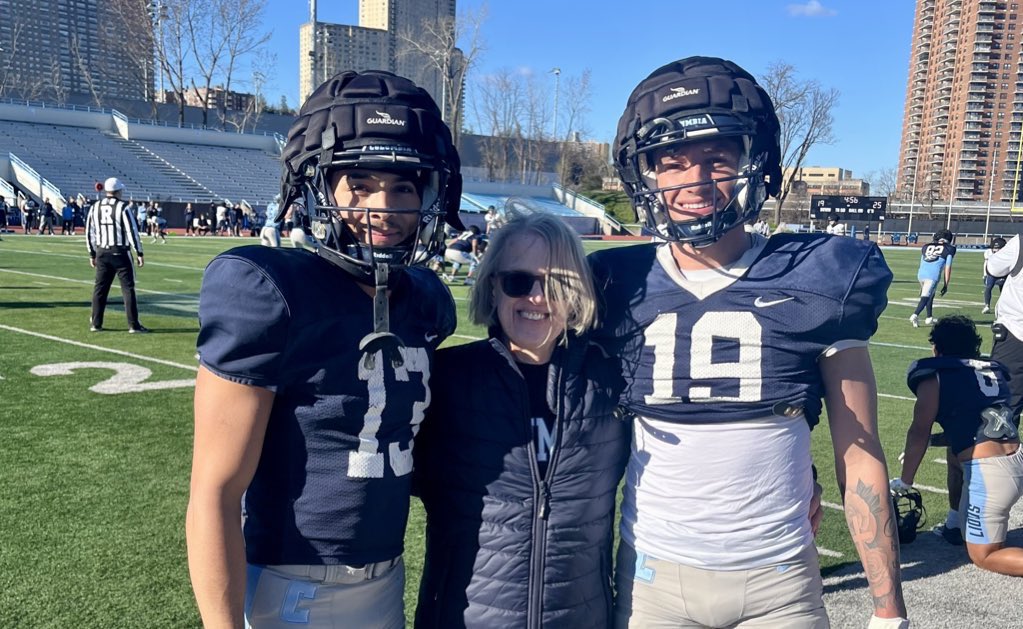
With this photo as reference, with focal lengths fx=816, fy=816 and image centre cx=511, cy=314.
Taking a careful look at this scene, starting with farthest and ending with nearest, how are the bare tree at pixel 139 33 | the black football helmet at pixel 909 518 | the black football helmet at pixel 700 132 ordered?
the bare tree at pixel 139 33
the black football helmet at pixel 909 518
the black football helmet at pixel 700 132

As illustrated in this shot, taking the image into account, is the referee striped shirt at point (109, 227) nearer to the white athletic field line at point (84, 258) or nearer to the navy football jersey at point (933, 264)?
the white athletic field line at point (84, 258)

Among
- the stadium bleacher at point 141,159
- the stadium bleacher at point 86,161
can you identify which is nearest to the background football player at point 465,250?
the stadium bleacher at point 141,159

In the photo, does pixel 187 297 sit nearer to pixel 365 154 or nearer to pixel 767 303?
pixel 365 154

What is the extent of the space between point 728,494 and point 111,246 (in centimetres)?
926

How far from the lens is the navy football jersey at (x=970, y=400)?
13.7 feet

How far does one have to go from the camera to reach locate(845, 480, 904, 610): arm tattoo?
6.44 ft

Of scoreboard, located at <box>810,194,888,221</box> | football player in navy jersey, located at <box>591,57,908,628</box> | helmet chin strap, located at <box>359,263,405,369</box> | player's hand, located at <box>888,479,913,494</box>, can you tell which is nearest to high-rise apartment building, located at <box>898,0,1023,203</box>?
scoreboard, located at <box>810,194,888,221</box>

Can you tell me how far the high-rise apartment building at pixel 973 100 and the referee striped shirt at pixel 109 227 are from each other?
94.6 meters

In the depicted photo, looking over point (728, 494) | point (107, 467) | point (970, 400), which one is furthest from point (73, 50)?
point (728, 494)

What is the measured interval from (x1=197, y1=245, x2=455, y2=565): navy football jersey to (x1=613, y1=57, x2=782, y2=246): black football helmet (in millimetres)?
757

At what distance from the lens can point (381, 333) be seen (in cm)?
174

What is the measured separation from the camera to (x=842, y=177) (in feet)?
375

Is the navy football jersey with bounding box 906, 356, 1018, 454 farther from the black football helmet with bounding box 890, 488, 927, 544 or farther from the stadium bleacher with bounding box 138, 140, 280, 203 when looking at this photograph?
the stadium bleacher with bounding box 138, 140, 280, 203

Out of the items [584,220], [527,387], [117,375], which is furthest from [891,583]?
[584,220]
